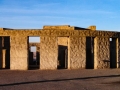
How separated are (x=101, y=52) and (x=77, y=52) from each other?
79.6 inches

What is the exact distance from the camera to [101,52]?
62.4 feet

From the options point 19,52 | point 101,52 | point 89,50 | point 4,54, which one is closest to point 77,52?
point 101,52

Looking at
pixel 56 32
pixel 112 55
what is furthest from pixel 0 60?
pixel 112 55

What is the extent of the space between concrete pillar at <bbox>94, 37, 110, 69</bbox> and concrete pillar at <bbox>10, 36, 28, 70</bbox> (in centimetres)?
536

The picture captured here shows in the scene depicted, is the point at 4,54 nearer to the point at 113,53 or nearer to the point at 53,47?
the point at 53,47

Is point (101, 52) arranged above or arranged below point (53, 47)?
below

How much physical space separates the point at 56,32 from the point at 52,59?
6.63 feet

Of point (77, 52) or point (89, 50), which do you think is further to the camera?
point (89, 50)

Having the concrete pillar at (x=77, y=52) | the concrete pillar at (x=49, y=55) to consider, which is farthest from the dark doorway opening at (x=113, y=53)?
the concrete pillar at (x=49, y=55)

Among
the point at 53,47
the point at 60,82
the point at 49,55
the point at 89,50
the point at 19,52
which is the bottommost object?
the point at 60,82

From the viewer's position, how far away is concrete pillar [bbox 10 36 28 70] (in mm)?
18062

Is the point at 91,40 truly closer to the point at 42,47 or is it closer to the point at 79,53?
the point at 79,53

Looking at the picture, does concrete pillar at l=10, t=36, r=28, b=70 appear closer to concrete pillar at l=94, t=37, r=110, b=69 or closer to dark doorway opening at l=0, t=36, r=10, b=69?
dark doorway opening at l=0, t=36, r=10, b=69

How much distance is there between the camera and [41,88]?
9.82 metres
